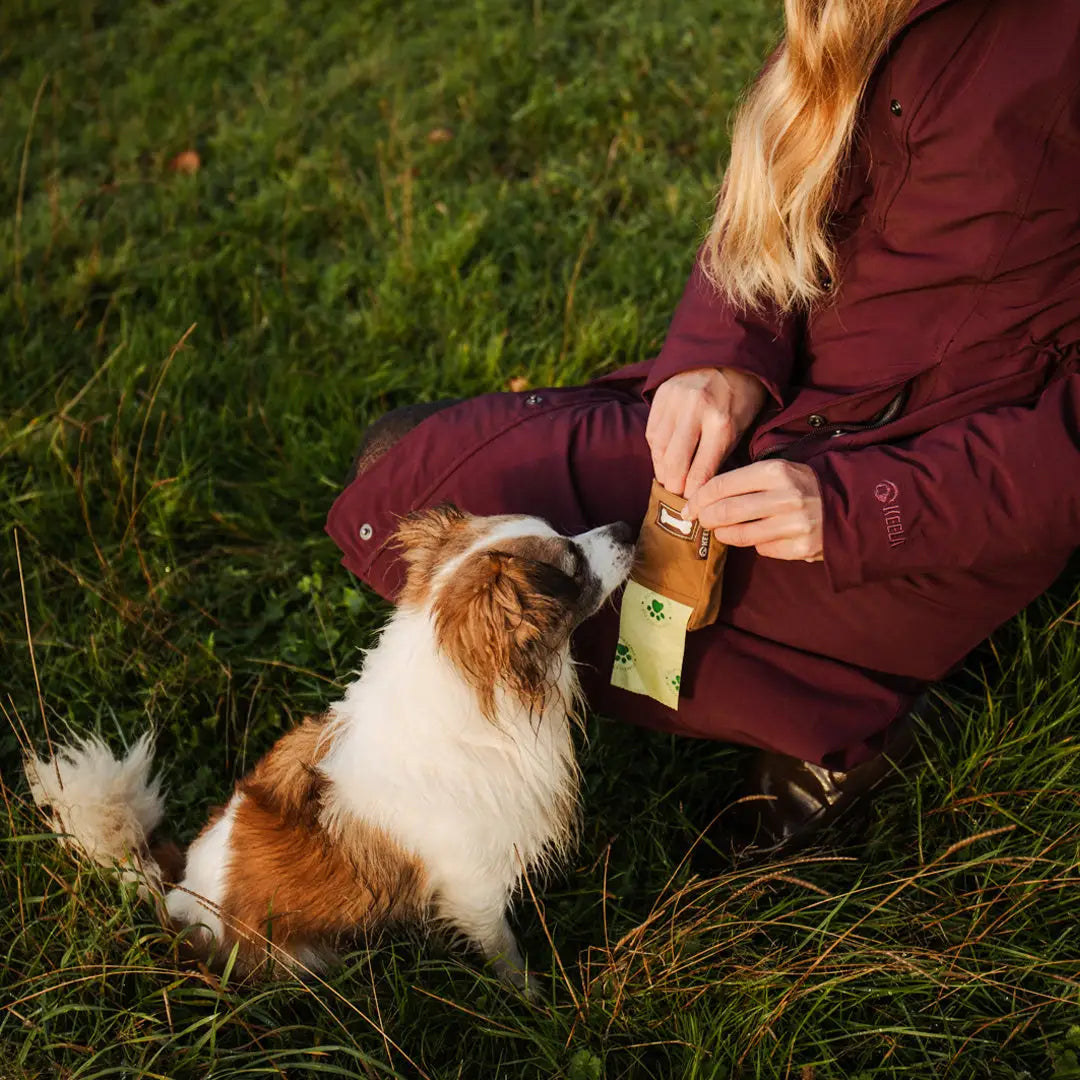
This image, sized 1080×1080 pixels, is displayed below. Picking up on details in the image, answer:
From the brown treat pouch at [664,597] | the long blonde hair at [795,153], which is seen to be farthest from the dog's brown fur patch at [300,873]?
the long blonde hair at [795,153]

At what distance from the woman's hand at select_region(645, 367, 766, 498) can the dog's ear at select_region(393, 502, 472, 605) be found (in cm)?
51

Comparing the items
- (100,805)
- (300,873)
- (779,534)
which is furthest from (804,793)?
(100,805)

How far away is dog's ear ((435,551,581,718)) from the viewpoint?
85.2 inches

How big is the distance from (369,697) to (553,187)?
3324 millimetres

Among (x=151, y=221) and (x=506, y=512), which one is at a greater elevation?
(x=151, y=221)

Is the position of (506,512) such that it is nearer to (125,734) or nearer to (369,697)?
(369,697)

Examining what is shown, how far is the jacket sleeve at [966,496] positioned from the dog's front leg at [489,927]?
121 centimetres

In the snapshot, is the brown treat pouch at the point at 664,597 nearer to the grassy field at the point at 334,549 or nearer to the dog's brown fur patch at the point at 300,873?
the grassy field at the point at 334,549

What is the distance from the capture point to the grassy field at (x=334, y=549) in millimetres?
2191

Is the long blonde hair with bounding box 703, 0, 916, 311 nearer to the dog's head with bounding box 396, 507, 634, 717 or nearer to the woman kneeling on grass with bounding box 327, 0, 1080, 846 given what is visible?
the woman kneeling on grass with bounding box 327, 0, 1080, 846

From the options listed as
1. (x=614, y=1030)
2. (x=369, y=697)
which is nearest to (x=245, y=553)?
(x=369, y=697)

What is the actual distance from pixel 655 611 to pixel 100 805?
1.46 meters

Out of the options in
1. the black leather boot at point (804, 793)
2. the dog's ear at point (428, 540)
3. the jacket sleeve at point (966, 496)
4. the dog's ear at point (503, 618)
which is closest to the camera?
the jacket sleeve at point (966, 496)

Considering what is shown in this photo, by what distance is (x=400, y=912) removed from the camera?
2492 millimetres
